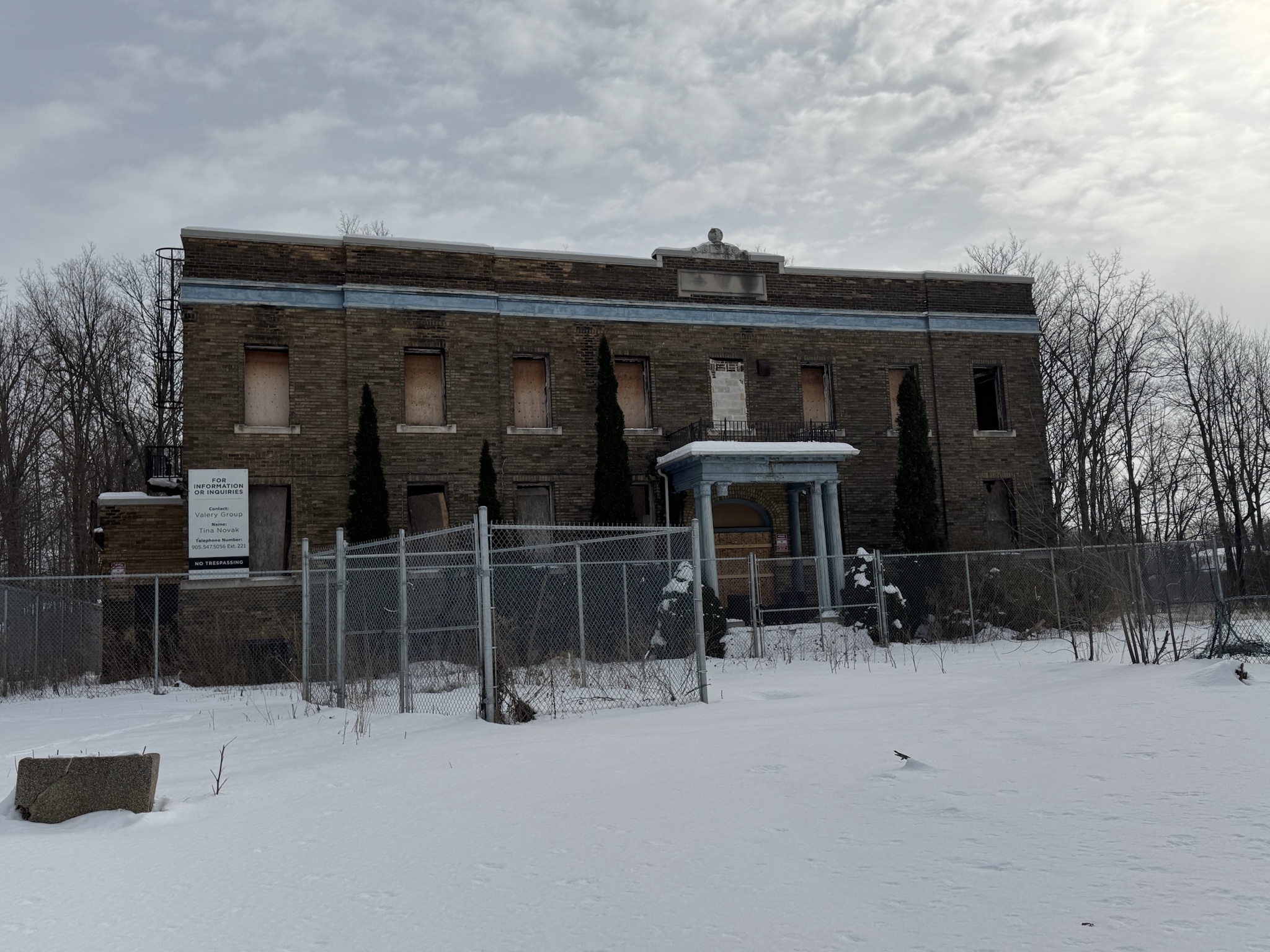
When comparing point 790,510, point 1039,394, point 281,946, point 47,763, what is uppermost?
point 1039,394

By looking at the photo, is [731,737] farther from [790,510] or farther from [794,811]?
[790,510]

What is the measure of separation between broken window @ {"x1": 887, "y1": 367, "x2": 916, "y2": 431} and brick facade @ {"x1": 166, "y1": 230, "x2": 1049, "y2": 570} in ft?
0.87

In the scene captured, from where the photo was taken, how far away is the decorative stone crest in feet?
84.1

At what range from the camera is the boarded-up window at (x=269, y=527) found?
22.0 meters

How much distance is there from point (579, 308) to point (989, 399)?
1212 centimetres

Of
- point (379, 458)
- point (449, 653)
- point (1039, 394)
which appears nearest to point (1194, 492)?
point (1039, 394)

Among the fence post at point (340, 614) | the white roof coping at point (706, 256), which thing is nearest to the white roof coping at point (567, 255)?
the white roof coping at point (706, 256)

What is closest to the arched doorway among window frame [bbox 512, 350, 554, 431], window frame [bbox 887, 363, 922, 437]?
window frame [bbox 887, 363, 922, 437]

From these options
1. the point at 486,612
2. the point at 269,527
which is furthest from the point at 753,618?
the point at 269,527

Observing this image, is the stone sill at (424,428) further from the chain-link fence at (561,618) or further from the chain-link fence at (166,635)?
the chain-link fence at (166,635)

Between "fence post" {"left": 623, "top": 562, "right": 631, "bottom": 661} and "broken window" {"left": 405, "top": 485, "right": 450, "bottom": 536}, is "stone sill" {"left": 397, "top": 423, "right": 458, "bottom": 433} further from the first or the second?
"fence post" {"left": 623, "top": 562, "right": 631, "bottom": 661}

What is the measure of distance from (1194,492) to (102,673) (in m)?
32.9

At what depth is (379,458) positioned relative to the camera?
21922mm

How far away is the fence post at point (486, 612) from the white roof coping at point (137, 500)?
1462 centimetres
